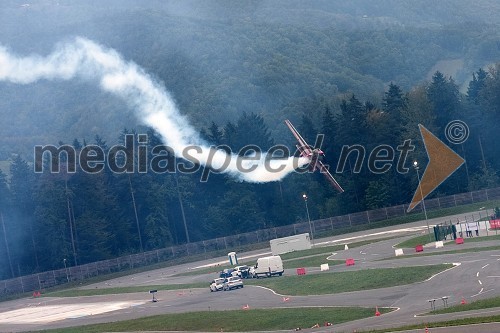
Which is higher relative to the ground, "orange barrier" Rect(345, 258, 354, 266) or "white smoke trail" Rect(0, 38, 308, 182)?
"white smoke trail" Rect(0, 38, 308, 182)

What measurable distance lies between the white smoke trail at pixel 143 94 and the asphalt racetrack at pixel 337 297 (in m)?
17.5

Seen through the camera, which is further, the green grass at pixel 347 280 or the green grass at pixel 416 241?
the green grass at pixel 416 241

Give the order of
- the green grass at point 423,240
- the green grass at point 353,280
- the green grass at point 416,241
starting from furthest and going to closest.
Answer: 1. the green grass at point 416,241
2. the green grass at point 423,240
3. the green grass at point 353,280

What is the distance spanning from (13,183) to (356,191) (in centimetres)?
6808

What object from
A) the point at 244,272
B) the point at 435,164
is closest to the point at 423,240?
the point at 244,272

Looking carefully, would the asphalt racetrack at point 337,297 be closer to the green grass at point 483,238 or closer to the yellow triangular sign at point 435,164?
the green grass at point 483,238

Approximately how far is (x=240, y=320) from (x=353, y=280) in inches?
606

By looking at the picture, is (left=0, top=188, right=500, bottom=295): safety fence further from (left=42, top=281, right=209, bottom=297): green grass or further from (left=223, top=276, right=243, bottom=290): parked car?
(left=223, top=276, right=243, bottom=290): parked car

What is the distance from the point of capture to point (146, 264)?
5512 inches

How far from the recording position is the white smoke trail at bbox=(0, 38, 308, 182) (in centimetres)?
12219

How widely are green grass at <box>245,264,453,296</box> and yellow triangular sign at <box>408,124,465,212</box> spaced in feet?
210

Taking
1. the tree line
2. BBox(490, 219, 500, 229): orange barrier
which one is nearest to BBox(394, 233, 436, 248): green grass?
BBox(490, 219, 500, 229): orange barrier

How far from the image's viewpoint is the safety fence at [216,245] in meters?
130

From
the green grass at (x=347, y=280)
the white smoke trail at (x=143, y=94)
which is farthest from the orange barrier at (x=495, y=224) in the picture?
the white smoke trail at (x=143, y=94)
